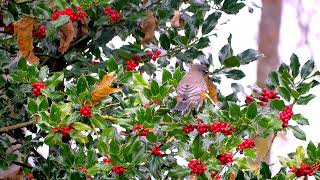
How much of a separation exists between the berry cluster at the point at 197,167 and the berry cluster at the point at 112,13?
608 millimetres

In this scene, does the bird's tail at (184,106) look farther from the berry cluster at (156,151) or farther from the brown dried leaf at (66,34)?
the brown dried leaf at (66,34)

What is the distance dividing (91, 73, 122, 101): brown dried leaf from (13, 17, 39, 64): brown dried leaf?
41 centimetres

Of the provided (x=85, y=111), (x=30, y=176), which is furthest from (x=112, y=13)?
(x=30, y=176)

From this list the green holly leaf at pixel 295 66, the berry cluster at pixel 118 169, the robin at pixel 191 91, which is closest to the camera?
the berry cluster at pixel 118 169

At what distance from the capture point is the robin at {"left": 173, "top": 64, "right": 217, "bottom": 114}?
4.81 ft

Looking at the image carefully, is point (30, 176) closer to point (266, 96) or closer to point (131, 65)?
point (131, 65)

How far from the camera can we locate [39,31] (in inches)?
71.8

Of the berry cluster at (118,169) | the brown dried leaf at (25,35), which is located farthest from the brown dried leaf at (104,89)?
the brown dried leaf at (25,35)

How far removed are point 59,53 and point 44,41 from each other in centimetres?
12

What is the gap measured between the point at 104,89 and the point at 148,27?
567mm

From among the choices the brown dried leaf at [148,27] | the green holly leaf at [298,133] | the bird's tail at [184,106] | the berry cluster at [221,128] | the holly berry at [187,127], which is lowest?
the green holly leaf at [298,133]

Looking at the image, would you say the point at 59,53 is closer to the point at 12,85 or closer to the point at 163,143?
the point at 12,85

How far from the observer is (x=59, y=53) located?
1.96m

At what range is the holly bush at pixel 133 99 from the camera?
1389 mm
